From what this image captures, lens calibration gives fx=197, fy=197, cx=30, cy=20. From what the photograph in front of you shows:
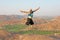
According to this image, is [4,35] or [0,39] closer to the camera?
[0,39]

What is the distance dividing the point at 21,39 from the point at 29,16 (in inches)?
98.4

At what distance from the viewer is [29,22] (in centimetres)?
1566

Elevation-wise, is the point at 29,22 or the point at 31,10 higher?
the point at 31,10

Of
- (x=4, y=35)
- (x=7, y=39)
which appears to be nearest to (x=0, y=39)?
(x=7, y=39)

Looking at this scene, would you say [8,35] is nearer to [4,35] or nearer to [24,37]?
[4,35]

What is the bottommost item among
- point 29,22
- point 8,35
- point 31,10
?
point 8,35

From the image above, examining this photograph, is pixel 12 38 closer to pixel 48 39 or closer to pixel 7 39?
pixel 7 39

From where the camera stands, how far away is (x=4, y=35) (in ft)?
60.4

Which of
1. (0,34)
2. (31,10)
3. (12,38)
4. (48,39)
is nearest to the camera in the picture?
(31,10)

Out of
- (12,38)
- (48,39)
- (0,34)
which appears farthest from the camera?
(0,34)

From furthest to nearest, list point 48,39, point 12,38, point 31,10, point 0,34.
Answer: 1. point 0,34
2. point 12,38
3. point 48,39
4. point 31,10

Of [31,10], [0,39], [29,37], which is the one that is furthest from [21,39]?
[31,10]

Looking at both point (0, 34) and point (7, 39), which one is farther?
point (0, 34)

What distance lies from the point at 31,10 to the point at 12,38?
145 inches
